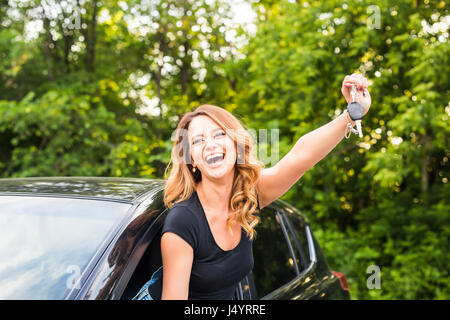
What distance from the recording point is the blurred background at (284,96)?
19.5ft

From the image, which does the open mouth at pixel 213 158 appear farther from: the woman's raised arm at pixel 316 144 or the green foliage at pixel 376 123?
the green foliage at pixel 376 123

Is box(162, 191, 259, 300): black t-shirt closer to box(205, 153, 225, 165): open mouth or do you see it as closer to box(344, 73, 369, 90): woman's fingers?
box(205, 153, 225, 165): open mouth

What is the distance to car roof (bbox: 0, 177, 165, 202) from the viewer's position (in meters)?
1.97

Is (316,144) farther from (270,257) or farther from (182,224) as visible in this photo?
(270,257)

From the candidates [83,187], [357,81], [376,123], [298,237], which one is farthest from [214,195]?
[376,123]

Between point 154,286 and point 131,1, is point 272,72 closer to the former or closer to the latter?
point 131,1

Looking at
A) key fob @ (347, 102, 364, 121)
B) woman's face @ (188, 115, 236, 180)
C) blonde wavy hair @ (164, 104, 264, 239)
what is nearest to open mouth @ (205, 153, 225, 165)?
woman's face @ (188, 115, 236, 180)

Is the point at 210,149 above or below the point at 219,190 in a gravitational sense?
above

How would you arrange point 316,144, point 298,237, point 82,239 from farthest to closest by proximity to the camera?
1. point 298,237
2. point 316,144
3. point 82,239

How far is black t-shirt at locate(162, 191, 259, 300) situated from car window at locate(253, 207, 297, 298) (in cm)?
48

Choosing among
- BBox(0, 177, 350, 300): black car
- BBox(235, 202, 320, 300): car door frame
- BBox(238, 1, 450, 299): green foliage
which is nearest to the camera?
BBox(0, 177, 350, 300): black car

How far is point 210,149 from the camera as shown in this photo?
1.95m

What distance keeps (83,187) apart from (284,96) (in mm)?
5372

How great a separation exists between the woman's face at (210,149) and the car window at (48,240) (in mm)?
377
